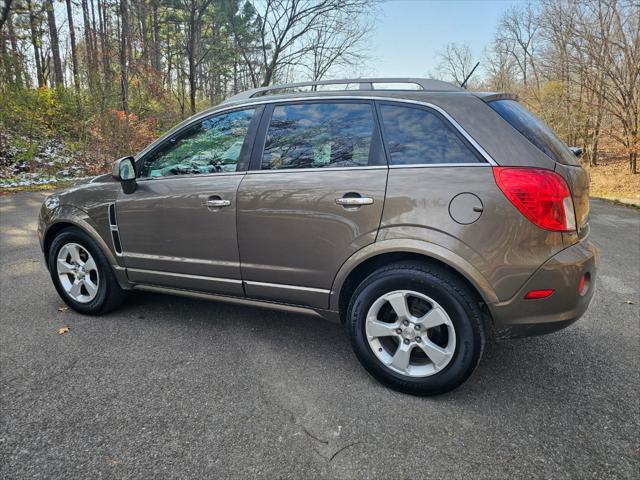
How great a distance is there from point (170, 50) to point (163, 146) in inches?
721

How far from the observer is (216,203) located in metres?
2.89

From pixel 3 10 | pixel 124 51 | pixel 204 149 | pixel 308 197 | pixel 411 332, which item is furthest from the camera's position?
pixel 124 51

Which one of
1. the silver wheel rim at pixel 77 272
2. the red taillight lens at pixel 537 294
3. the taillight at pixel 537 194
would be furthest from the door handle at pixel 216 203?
the red taillight lens at pixel 537 294

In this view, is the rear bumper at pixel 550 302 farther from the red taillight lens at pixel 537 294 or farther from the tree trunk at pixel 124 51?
the tree trunk at pixel 124 51

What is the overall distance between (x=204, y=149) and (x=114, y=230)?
1013 millimetres

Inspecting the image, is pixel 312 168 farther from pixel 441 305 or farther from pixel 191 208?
pixel 441 305

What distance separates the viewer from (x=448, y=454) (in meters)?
1.99

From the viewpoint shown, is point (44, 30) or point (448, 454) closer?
point (448, 454)

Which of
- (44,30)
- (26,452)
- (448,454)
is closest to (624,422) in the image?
(448,454)

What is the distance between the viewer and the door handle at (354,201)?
8.01 feet

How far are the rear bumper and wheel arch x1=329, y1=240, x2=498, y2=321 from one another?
0.12 meters

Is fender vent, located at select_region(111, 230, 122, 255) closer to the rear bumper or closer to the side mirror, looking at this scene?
the side mirror

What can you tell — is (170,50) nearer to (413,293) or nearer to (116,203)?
(116,203)

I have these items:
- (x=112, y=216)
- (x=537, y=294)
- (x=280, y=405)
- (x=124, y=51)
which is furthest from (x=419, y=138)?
(x=124, y=51)
